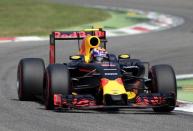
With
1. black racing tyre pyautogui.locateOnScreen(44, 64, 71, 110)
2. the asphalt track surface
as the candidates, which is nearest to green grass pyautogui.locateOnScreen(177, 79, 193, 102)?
the asphalt track surface

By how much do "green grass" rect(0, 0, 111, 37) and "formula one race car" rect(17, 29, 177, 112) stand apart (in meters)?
14.2

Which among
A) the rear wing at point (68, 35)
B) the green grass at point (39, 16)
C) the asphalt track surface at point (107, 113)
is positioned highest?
the green grass at point (39, 16)

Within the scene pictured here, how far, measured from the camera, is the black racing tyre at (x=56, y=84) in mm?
12518

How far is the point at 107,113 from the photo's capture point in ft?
40.7

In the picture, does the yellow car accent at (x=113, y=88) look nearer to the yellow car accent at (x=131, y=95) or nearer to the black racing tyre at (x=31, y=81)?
the yellow car accent at (x=131, y=95)

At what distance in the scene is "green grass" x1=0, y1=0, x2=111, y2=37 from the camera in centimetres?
2993

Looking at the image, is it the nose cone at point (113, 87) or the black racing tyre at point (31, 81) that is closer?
the nose cone at point (113, 87)

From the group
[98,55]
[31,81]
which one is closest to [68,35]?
[98,55]

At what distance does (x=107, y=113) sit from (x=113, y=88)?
0.42m

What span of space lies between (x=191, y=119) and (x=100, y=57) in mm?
2573

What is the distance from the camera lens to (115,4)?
42.4 metres

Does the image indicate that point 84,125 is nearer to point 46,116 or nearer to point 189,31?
point 46,116

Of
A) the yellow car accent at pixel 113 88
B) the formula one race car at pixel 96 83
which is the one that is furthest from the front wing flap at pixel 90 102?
the yellow car accent at pixel 113 88

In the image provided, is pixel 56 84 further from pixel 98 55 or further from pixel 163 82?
pixel 163 82
